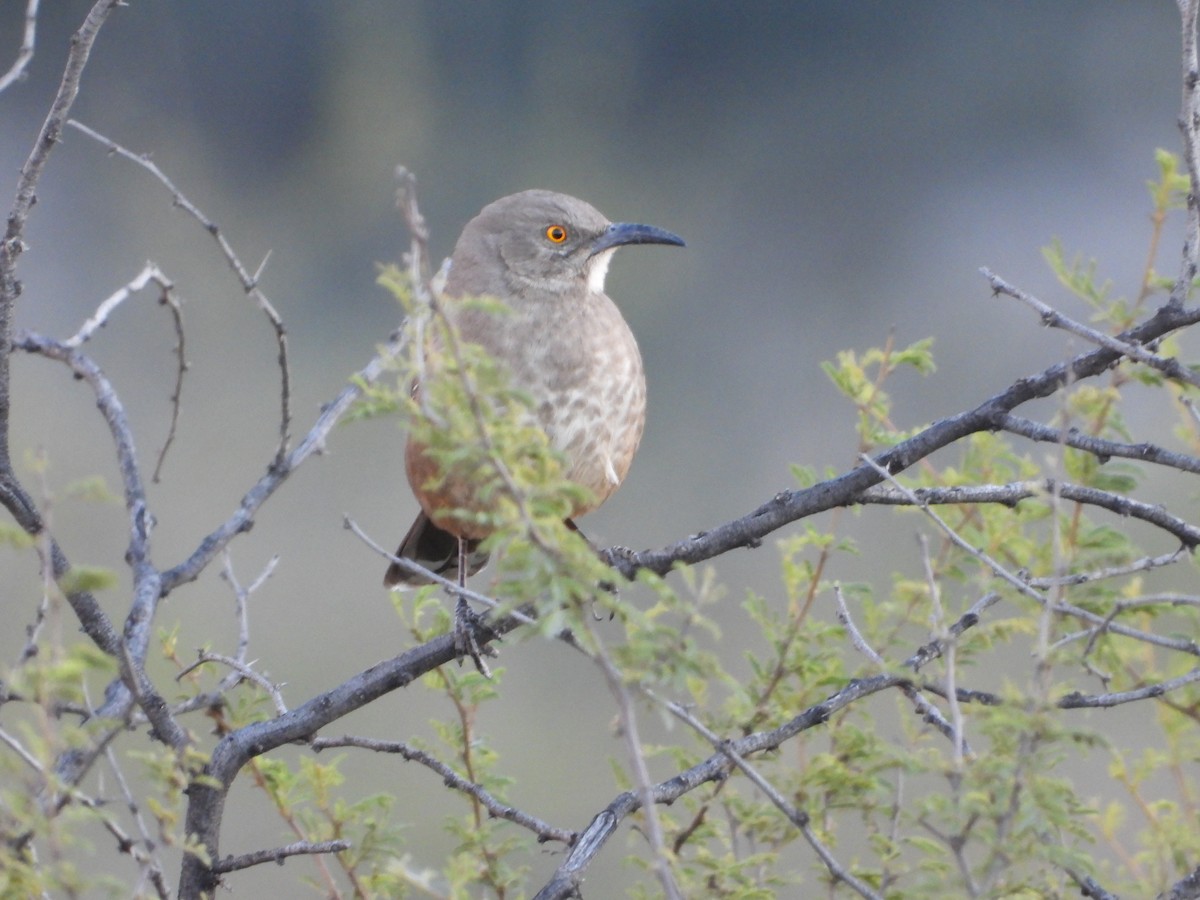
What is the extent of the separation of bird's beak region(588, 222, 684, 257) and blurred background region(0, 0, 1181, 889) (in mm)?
6465

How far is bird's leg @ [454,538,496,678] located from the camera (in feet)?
10.1

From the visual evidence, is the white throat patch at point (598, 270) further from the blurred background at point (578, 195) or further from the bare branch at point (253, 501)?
the blurred background at point (578, 195)

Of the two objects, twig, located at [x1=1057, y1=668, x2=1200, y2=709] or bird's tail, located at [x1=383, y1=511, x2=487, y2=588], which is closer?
twig, located at [x1=1057, y1=668, x2=1200, y2=709]

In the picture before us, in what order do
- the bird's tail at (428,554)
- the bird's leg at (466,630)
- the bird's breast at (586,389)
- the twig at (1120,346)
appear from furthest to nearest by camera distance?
the bird's tail at (428,554) → the bird's breast at (586,389) → the bird's leg at (466,630) → the twig at (1120,346)

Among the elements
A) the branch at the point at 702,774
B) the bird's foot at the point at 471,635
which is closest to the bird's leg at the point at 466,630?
the bird's foot at the point at 471,635

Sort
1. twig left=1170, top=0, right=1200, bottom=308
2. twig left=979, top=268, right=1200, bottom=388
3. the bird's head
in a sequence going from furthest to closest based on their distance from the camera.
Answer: the bird's head < twig left=1170, top=0, right=1200, bottom=308 < twig left=979, top=268, right=1200, bottom=388

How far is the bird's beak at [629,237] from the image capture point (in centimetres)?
420

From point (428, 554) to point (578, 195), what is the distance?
9.92 m

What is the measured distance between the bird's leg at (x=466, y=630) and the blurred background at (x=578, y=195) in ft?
20.6

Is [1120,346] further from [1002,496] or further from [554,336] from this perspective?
[554,336]

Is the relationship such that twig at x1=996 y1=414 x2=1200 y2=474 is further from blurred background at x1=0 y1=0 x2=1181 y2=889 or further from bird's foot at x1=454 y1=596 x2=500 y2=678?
blurred background at x1=0 y1=0 x2=1181 y2=889

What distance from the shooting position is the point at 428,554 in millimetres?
4723

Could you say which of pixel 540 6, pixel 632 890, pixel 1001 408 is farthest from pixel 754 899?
pixel 540 6

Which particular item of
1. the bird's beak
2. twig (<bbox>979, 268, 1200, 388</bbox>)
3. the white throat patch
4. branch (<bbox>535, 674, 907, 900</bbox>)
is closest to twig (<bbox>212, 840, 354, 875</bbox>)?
branch (<bbox>535, 674, 907, 900</bbox>)
